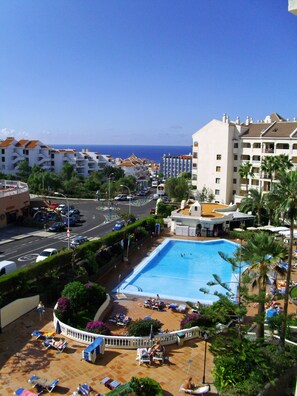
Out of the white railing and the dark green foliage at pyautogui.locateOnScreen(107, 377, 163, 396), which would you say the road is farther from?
the dark green foliage at pyautogui.locateOnScreen(107, 377, 163, 396)

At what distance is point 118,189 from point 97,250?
6122cm

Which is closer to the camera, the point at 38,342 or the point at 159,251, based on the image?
the point at 38,342

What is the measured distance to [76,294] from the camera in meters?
24.3

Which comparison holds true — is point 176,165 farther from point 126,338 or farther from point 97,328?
point 126,338

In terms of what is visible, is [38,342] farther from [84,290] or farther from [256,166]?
[256,166]

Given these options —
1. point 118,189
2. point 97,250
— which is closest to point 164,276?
point 97,250

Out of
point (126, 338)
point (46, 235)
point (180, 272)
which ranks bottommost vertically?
point (180, 272)

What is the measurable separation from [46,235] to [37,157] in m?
70.5

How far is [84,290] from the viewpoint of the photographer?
81.3 feet

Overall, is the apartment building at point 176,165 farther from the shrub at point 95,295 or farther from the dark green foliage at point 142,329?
the dark green foliage at point 142,329

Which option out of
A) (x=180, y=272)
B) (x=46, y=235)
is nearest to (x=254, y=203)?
(x=180, y=272)

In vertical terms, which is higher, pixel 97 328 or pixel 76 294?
pixel 76 294

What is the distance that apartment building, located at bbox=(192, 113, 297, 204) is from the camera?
219 ft

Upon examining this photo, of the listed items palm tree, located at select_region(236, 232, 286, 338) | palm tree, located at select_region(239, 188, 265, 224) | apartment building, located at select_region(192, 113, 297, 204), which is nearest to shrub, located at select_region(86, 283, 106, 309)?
palm tree, located at select_region(236, 232, 286, 338)
